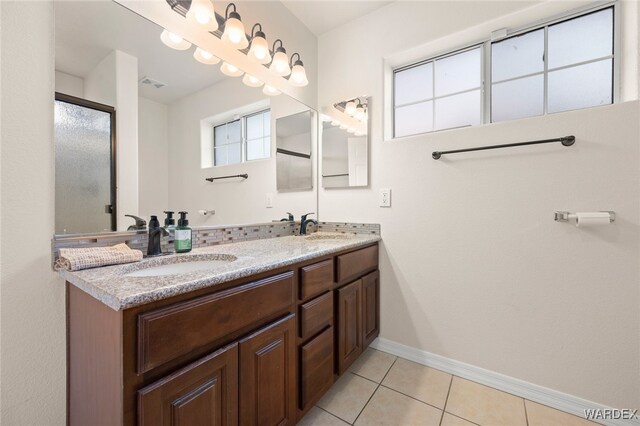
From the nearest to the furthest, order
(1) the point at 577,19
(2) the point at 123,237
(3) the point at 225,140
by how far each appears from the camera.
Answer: (2) the point at 123,237 < (1) the point at 577,19 < (3) the point at 225,140

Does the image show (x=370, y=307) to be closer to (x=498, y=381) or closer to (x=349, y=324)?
(x=349, y=324)

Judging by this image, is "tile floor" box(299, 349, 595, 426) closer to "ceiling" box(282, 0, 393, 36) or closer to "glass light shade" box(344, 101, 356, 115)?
"glass light shade" box(344, 101, 356, 115)

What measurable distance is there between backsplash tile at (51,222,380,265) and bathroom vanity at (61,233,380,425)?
12 cm

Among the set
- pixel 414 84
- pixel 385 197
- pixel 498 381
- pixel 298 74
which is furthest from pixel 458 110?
pixel 498 381

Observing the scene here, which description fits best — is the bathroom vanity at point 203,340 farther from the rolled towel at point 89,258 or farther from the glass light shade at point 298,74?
the glass light shade at point 298,74

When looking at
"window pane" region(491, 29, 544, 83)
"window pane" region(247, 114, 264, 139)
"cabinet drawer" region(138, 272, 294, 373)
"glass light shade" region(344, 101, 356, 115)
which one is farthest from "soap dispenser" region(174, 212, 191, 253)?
"window pane" region(491, 29, 544, 83)

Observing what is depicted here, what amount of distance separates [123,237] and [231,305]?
64 cm

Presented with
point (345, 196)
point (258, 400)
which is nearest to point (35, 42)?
point (258, 400)

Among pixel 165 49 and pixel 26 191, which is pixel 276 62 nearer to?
pixel 165 49

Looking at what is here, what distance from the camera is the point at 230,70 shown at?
5.06ft

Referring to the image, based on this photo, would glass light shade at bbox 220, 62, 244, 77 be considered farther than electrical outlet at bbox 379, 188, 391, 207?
No

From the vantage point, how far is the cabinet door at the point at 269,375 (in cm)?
89

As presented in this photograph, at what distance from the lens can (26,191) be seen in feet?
2.89

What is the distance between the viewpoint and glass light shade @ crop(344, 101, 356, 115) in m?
2.03
